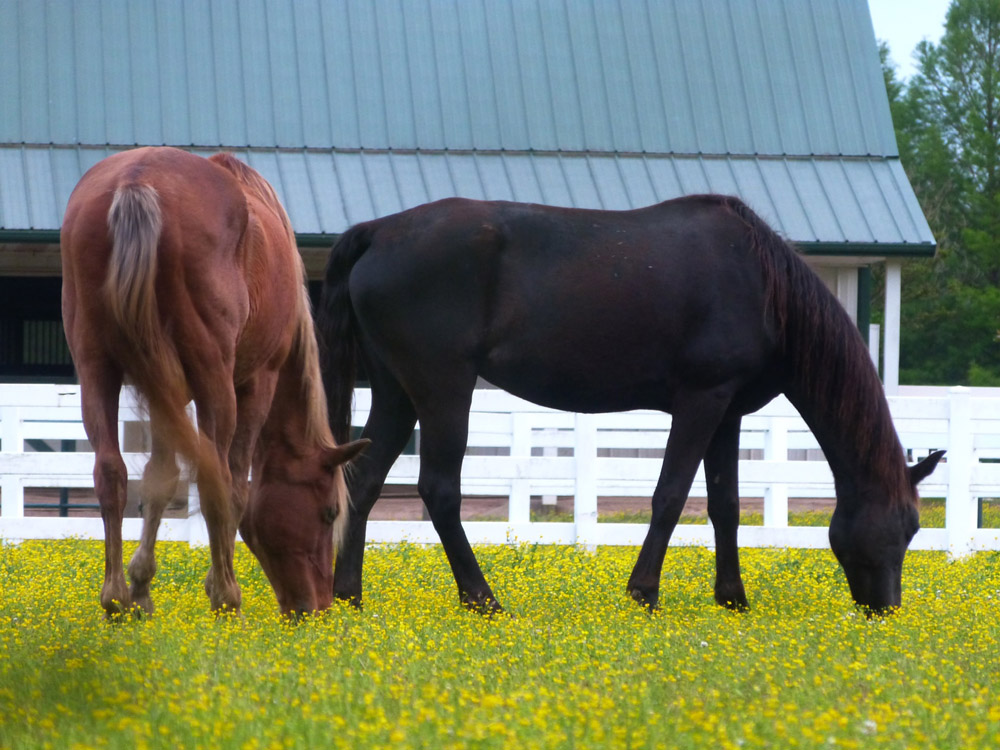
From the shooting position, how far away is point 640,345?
5992 mm

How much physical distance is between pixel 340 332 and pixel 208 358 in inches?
62.0

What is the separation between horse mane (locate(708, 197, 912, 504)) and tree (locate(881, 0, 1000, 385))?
2719 cm

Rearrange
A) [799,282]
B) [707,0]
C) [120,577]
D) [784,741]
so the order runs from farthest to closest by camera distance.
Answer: [707,0] < [799,282] < [120,577] < [784,741]

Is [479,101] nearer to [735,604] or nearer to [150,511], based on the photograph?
[735,604]

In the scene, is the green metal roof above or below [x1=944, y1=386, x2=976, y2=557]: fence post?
above

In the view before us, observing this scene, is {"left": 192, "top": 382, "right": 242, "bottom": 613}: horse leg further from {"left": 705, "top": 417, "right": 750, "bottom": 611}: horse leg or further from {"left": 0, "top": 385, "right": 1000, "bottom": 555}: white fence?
{"left": 0, "top": 385, "right": 1000, "bottom": 555}: white fence

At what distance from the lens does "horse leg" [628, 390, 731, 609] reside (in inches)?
233

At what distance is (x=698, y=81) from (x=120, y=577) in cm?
1159

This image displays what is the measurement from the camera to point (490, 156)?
14.0 meters

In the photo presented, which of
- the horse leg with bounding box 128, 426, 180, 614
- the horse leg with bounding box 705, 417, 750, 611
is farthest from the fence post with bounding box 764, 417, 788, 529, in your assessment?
the horse leg with bounding box 128, 426, 180, 614

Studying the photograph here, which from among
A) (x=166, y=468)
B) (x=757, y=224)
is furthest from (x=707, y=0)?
(x=166, y=468)

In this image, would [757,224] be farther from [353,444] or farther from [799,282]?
[353,444]

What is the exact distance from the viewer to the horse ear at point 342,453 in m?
5.57

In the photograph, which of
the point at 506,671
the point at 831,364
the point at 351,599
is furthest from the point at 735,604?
the point at 506,671
